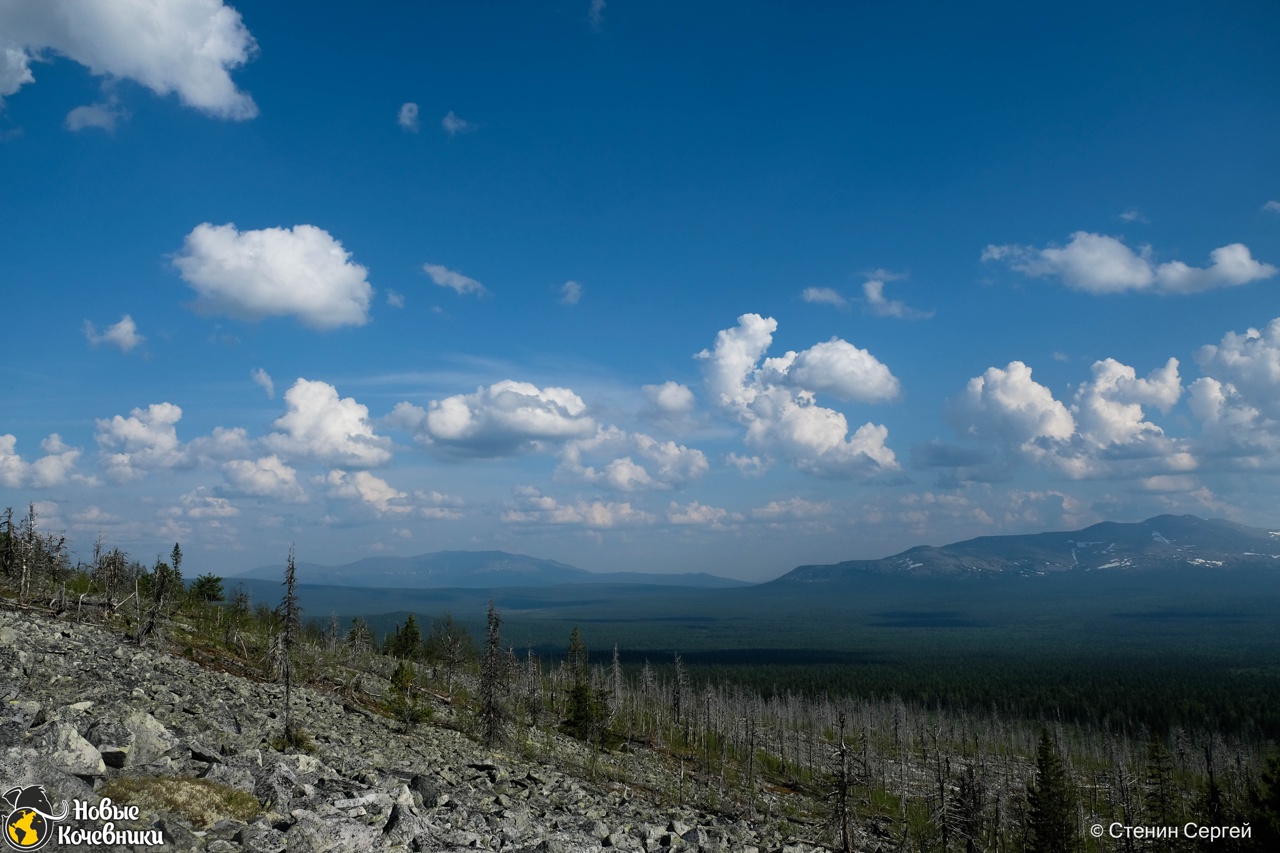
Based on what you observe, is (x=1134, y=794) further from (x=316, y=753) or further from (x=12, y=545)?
(x=12, y=545)

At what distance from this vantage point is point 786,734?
146250 millimetres

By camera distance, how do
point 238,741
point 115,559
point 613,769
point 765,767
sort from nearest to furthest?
point 238,741 → point 613,769 → point 115,559 → point 765,767

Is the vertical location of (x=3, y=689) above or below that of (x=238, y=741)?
above

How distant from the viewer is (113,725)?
76.1ft

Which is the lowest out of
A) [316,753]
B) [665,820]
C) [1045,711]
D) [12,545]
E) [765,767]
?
[1045,711]

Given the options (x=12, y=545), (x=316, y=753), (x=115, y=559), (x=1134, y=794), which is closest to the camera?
(x=316, y=753)

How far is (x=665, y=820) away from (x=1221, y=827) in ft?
133

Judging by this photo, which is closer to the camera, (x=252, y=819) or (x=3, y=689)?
(x=252, y=819)

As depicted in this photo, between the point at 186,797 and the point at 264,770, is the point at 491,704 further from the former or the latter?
the point at 186,797

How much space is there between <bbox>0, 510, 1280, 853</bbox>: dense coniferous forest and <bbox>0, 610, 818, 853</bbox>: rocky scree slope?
5.30m

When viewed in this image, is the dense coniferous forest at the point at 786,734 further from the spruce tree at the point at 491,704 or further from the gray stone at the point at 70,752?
the gray stone at the point at 70,752

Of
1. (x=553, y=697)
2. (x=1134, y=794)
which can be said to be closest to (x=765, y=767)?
(x=553, y=697)

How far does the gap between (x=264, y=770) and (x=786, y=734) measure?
140 metres

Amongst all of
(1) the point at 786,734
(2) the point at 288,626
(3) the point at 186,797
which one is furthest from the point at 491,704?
(1) the point at 786,734
